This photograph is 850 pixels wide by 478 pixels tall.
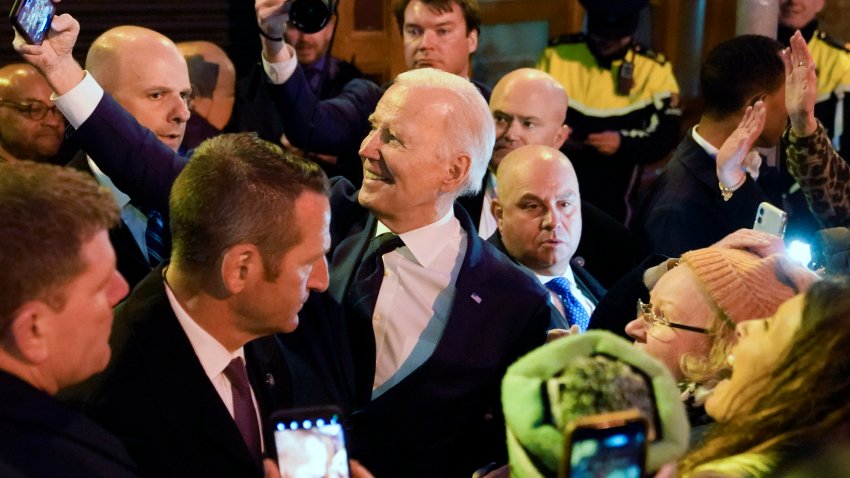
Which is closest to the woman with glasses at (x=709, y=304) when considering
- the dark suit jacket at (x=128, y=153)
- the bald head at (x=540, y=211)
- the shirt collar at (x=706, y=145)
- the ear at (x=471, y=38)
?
the bald head at (x=540, y=211)

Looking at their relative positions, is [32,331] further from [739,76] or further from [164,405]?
[739,76]

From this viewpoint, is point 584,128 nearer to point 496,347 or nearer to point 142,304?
point 496,347

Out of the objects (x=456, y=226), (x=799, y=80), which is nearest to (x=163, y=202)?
(x=456, y=226)

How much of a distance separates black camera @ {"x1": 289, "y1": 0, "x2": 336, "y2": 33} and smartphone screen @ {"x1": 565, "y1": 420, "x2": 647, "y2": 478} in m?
2.54

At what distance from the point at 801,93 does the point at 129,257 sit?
7.21ft

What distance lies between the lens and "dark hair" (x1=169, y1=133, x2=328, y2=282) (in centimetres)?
210

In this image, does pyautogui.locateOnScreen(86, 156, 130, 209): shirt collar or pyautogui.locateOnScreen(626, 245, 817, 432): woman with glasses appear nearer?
pyautogui.locateOnScreen(626, 245, 817, 432): woman with glasses

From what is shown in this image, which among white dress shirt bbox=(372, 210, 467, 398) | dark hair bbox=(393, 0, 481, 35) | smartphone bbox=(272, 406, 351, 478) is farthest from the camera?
dark hair bbox=(393, 0, 481, 35)

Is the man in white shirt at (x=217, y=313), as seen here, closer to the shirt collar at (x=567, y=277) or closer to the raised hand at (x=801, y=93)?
the shirt collar at (x=567, y=277)

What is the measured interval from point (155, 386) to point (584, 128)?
3203 millimetres

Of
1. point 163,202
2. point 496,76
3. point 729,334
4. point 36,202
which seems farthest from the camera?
point 496,76

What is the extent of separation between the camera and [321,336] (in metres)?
2.59

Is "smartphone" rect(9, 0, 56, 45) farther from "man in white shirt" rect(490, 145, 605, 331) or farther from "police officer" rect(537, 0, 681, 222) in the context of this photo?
"police officer" rect(537, 0, 681, 222)

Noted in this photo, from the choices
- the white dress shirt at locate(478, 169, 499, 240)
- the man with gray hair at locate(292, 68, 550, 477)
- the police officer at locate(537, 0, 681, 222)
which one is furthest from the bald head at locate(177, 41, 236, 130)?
the man with gray hair at locate(292, 68, 550, 477)
